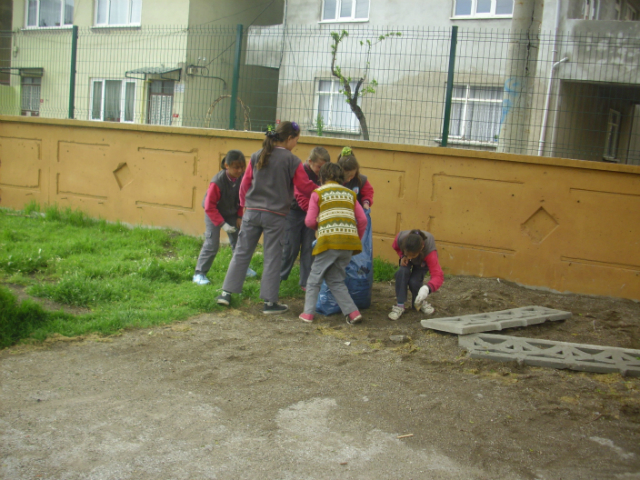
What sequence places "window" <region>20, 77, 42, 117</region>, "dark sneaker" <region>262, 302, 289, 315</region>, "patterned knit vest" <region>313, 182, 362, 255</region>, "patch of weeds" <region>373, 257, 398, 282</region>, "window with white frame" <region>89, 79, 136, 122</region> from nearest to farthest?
"patterned knit vest" <region>313, 182, 362, 255</region>, "dark sneaker" <region>262, 302, 289, 315</region>, "patch of weeds" <region>373, 257, 398, 282</region>, "window" <region>20, 77, 42, 117</region>, "window with white frame" <region>89, 79, 136, 122</region>

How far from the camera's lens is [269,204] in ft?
17.4

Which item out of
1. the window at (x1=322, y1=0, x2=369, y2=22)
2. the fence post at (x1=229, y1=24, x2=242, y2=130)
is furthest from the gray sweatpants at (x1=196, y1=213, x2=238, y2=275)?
the window at (x1=322, y1=0, x2=369, y2=22)

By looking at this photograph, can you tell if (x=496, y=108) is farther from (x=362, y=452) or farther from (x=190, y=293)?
(x=362, y=452)

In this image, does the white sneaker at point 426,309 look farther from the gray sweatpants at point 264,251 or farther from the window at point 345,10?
the window at point 345,10

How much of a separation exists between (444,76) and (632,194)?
2.84 meters

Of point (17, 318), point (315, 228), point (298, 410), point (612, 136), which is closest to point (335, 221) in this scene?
point (315, 228)

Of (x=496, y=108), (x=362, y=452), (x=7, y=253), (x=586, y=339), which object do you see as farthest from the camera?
(x=496, y=108)

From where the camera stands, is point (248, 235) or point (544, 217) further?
point (544, 217)

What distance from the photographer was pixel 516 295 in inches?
254

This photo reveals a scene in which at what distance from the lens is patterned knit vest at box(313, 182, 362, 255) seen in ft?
16.3

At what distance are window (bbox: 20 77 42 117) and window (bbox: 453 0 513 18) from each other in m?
10.8

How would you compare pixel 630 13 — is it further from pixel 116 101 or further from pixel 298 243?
pixel 298 243

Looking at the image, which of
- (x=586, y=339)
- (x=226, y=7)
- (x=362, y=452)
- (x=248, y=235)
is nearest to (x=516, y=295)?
(x=586, y=339)

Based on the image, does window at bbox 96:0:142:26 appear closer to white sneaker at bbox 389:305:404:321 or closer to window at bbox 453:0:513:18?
window at bbox 453:0:513:18
